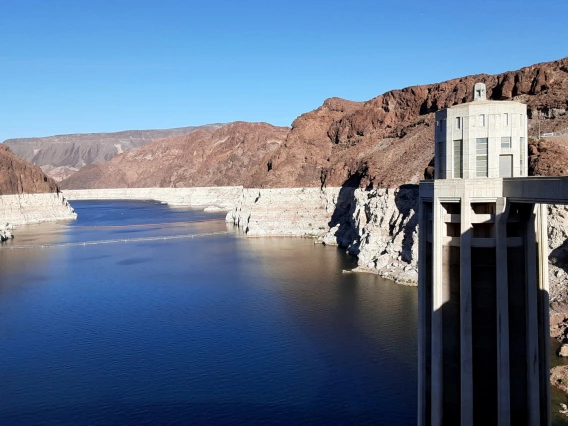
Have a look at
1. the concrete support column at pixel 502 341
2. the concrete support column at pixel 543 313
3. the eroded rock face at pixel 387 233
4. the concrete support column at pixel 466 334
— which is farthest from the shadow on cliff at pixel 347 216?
the concrete support column at pixel 502 341

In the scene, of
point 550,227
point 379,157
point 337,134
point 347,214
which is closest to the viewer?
point 550,227

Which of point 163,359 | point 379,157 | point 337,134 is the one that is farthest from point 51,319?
point 337,134

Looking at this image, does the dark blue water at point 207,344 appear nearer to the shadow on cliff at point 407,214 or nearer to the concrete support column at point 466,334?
the shadow on cliff at point 407,214

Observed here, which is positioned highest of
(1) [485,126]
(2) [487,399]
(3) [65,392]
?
(1) [485,126]

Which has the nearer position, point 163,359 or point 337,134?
point 163,359

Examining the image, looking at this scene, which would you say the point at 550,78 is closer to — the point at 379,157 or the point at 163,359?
the point at 379,157

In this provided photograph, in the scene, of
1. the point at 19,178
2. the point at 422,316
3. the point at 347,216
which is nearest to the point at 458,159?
the point at 422,316
